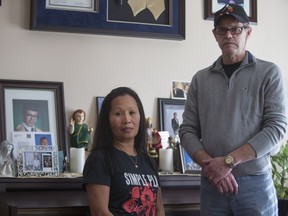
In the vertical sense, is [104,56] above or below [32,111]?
above

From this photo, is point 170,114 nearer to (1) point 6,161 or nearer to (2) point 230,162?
(1) point 6,161

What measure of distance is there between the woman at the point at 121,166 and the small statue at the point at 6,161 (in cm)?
57

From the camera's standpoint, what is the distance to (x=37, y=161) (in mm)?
2156

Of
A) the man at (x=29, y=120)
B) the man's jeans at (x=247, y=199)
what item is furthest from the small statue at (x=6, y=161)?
the man's jeans at (x=247, y=199)

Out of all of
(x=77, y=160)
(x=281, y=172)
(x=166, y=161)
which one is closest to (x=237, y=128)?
(x=166, y=161)

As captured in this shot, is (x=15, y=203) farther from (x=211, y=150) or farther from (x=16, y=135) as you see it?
(x=211, y=150)

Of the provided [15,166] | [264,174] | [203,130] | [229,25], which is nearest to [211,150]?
[203,130]

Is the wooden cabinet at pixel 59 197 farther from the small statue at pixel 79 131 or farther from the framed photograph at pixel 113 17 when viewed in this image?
the framed photograph at pixel 113 17

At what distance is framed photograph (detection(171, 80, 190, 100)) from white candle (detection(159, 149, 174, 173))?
350 millimetres

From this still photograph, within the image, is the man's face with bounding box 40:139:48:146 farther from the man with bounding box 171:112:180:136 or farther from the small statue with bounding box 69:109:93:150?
the man with bounding box 171:112:180:136

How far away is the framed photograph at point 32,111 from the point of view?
2254 mm

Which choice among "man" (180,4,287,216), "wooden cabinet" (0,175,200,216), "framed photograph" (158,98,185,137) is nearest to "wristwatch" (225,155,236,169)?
"man" (180,4,287,216)

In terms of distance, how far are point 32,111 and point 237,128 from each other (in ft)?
3.66

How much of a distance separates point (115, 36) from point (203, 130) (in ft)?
3.27
